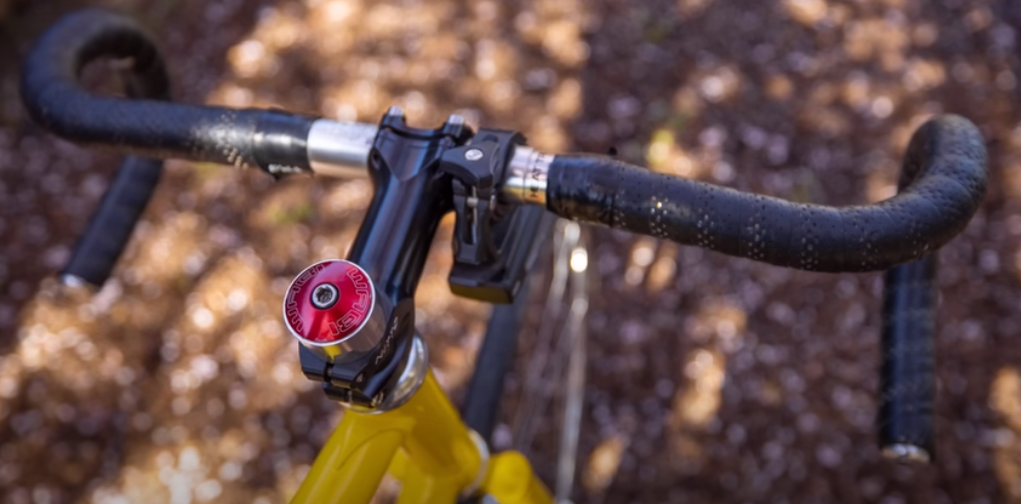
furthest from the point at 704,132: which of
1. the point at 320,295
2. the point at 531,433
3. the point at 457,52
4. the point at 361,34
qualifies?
the point at 320,295

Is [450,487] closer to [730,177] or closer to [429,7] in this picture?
[730,177]

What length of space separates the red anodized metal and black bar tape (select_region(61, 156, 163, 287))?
758 millimetres

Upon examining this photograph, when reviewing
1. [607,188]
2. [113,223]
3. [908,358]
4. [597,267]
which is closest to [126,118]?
[113,223]

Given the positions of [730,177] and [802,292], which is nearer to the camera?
[802,292]

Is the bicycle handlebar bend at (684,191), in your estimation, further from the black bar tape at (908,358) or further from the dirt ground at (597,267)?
the dirt ground at (597,267)

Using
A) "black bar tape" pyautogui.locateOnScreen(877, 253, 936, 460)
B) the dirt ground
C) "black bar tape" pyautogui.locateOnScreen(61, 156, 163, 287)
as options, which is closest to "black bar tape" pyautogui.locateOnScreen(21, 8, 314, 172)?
"black bar tape" pyautogui.locateOnScreen(61, 156, 163, 287)

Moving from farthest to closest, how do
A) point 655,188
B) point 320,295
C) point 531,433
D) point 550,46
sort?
point 550,46
point 531,433
point 655,188
point 320,295

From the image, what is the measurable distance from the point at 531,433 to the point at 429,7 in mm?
2176

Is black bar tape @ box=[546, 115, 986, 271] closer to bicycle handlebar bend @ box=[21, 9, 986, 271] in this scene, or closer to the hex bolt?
bicycle handlebar bend @ box=[21, 9, 986, 271]

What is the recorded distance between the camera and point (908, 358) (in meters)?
1.11

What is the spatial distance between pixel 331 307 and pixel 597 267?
2.21 m

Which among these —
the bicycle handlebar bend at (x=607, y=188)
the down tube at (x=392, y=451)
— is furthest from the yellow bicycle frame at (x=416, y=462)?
the bicycle handlebar bend at (x=607, y=188)

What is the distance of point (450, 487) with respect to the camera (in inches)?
43.8

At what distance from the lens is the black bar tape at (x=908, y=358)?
106 cm
